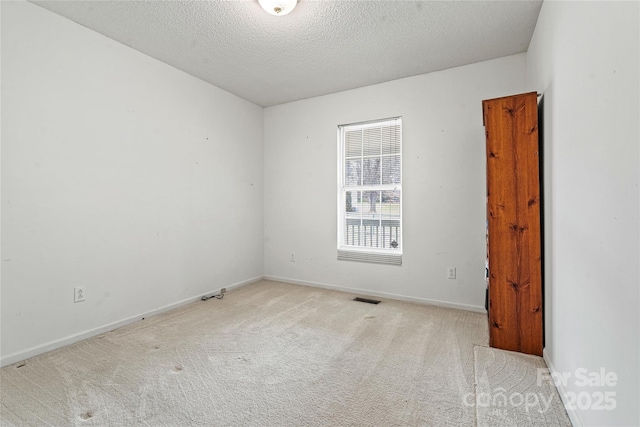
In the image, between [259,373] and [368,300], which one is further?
[368,300]

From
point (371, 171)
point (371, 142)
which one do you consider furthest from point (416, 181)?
point (371, 142)

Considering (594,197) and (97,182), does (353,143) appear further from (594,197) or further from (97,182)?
(594,197)

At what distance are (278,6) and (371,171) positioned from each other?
220 centimetres

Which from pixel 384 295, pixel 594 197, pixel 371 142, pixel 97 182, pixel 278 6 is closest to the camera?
pixel 594 197

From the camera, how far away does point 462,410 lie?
64.6 inches

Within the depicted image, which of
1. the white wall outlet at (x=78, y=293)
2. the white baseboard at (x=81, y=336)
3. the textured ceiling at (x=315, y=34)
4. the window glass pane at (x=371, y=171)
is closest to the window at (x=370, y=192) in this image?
the window glass pane at (x=371, y=171)

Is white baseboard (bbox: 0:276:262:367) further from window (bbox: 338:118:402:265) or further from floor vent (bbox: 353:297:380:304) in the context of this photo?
window (bbox: 338:118:402:265)

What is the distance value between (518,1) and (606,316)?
2.28 metres

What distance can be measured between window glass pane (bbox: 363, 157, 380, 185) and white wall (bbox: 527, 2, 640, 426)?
77.5 inches

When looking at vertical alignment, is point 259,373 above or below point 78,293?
below

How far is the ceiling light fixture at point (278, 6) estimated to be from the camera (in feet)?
7.07

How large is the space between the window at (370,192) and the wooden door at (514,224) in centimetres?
138

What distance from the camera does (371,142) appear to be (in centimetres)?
392

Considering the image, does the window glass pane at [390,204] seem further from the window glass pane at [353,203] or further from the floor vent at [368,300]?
the floor vent at [368,300]
